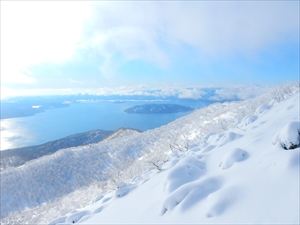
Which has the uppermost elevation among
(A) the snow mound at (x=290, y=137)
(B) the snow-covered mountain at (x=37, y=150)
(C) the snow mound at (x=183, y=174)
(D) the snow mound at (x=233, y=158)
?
(A) the snow mound at (x=290, y=137)

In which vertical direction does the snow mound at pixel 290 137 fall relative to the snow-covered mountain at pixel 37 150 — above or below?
above

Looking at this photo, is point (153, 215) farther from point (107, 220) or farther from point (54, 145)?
point (54, 145)

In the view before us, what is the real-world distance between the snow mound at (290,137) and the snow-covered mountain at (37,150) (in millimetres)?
139461

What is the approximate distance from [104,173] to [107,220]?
86.3 m

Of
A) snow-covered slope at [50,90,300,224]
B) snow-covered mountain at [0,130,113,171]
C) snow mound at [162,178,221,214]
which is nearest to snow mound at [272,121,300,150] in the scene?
snow-covered slope at [50,90,300,224]

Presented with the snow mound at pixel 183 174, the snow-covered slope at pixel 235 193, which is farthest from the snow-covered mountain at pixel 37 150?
the snow mound at pixel 183 174

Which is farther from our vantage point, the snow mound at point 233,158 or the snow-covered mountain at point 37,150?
the snow-covered mountain at point 37,150

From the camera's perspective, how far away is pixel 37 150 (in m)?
145

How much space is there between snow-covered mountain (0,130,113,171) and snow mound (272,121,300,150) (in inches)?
5491

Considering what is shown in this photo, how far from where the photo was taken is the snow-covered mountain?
394 feet

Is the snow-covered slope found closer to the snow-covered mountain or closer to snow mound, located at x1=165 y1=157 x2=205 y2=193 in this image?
snow mound, located at x1=165 y1=157 x2=205 y2=193

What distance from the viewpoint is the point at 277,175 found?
429 cm

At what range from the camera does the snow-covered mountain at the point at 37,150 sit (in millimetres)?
120025

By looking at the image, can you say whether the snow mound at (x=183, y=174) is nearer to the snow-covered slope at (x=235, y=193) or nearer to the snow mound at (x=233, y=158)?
the snow-covered slope at (x=235, y=193)
